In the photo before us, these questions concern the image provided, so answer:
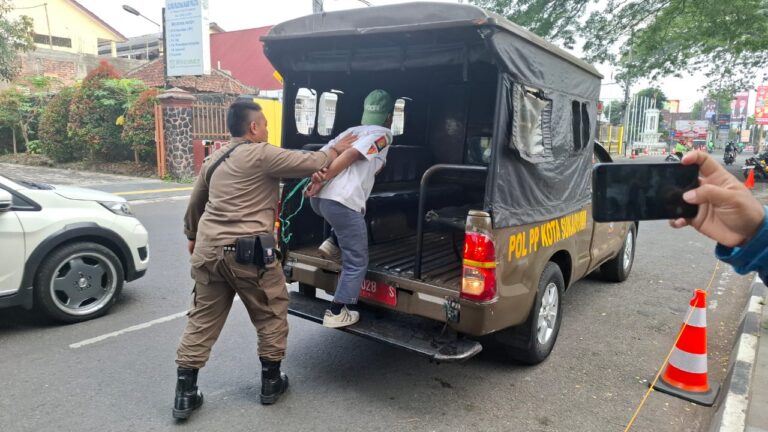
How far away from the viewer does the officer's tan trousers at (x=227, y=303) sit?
3.29m

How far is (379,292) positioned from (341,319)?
34 cm

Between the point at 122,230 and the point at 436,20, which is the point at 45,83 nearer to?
the point at 122,230

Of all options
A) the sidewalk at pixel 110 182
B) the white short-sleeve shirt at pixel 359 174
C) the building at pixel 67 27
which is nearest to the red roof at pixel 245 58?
the building at pixel 67 27

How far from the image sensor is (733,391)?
11.4 feet

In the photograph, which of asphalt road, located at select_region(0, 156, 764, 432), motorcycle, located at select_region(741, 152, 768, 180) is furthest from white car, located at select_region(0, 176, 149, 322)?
motorcycle, located at select_region(741, 152, 768, 180)

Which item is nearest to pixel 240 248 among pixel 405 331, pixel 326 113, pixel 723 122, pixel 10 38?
pixel 405 331

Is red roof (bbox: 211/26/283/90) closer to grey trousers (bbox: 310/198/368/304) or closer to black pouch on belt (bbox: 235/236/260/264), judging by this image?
grey trousers (bbox: 310/198/368/304)

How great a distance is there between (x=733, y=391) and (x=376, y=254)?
9.00 feet

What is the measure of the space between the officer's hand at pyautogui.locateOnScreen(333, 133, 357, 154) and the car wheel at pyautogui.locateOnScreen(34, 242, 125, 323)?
103 inches

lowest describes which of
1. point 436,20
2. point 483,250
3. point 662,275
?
point 662,275

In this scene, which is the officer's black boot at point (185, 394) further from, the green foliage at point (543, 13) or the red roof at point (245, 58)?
the red roof at point (245, 58)

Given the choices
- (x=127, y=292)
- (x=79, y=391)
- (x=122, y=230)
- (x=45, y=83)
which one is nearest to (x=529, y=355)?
(x=79, y=391)

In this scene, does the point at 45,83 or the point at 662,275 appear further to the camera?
the point at 45,83

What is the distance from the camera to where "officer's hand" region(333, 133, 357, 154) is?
368 centimetres
